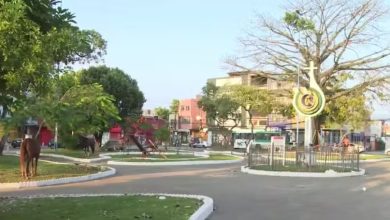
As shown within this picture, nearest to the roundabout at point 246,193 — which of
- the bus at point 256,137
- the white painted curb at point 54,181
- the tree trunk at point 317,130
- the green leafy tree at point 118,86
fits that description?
the white painted curb at point 54,181

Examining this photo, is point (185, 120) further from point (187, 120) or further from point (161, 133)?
point (161, 133)

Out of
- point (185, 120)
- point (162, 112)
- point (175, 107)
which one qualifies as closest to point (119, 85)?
point (185, 120)

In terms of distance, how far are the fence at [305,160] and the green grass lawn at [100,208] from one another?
1221 cm

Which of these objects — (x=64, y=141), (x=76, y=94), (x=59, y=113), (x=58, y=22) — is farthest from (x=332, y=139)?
(x=58, y=22)

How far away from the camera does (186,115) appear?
96.8 metres

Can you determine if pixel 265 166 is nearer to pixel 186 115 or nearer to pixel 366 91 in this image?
pixel 366 91

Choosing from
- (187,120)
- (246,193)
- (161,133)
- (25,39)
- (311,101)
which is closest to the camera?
(25,39)

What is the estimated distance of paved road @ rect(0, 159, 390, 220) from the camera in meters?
10.8

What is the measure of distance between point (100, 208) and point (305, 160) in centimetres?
1523

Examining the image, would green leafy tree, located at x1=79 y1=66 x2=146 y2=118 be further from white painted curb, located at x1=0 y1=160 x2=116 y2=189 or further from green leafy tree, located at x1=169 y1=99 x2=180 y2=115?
green leafy tree, located at x1=169 y1=99 x2=180 y2=115

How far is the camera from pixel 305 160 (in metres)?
23.3

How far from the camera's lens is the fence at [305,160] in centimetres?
2295

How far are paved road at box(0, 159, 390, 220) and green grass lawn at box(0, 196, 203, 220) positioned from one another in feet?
3.28

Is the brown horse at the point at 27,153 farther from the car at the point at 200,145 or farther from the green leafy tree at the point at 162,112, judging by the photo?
the green leafy tree at the point at 162,112
